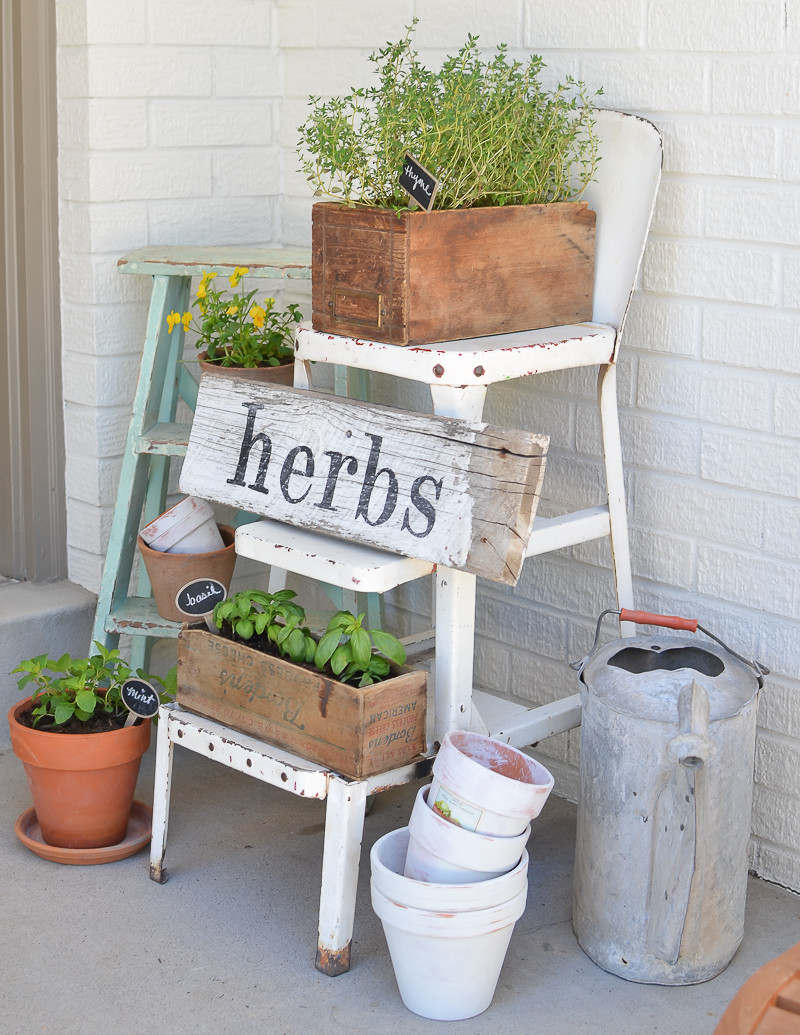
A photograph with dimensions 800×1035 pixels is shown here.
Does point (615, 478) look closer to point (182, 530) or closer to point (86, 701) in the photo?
point (182, 530)

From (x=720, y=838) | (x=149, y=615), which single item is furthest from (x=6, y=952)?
(x=720, y=838)

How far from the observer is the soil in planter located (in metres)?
2.25

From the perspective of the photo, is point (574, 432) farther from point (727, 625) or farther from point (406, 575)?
A: point (406, 575)

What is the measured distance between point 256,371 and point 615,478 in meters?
0.70

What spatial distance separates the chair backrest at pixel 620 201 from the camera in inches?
81.5

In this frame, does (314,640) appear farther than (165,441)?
No

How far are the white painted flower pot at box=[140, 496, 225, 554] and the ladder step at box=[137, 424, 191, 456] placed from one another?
10 cm

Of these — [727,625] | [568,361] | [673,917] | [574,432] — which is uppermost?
[568,361]

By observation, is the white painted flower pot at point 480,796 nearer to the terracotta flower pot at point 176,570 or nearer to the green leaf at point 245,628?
the green leaf at point 245,628

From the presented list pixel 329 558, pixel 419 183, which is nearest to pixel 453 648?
pixel 329 558

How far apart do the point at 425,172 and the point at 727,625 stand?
936 millimetres

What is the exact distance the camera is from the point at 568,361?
1990 millimetres

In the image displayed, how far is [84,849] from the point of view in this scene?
226 cm

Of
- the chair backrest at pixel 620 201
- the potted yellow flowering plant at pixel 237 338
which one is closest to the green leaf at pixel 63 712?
the potted yellow flowering plant at pixel 237 338
